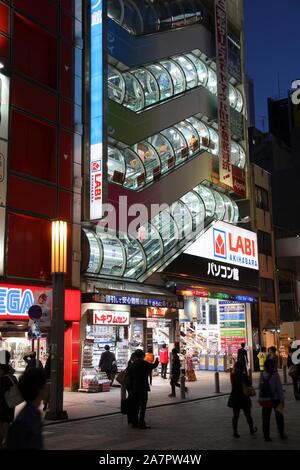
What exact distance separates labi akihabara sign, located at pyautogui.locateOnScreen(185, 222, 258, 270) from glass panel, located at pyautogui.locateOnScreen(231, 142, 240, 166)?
4.70m

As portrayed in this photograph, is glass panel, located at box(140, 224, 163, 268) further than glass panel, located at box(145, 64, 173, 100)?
No

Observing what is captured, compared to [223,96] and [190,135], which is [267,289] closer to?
[190,135]

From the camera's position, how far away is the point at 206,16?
113ft

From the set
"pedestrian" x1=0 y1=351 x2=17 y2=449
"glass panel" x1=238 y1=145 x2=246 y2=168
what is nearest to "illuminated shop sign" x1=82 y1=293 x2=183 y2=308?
"pedestrian" x1=0 y1=351 x2=17 y2=449

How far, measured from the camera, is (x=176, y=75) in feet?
102

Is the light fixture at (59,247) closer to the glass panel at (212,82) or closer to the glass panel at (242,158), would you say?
the glass panel at (212,82)

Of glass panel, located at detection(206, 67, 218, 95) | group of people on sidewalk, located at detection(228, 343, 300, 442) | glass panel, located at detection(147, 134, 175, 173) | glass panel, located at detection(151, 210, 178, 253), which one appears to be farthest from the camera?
glass panel, located at detection(206, 67, 218, 95)

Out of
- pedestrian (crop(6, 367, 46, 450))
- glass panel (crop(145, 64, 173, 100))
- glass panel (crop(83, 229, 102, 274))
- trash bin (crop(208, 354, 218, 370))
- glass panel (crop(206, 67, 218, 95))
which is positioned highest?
glass panel (crop(206, 67, 218, 95))

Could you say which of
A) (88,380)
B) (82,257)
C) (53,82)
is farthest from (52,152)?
(88,380)

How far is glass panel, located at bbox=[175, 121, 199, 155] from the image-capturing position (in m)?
31.3

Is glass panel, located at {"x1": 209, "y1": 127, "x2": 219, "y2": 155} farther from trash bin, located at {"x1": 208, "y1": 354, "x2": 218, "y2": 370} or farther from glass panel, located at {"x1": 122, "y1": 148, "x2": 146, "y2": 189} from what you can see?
trash bin, located at {"x1": 208, "y1": 354, "x2": 218, "y2": 370}

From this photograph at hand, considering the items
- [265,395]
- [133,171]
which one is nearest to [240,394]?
[265,395]

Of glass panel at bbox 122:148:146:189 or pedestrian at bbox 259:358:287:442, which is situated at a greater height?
glass panel at bbox 122:148:146:189

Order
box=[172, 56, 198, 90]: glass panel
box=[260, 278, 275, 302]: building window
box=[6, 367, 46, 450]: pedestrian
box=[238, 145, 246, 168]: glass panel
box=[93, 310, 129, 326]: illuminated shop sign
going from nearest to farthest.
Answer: box=[6, 367, 46, 450]: pedestrian
box=[93, 310, 129, 326]: illuminated shop sign
box=[172, 56, 198, 90]: glass panel
box=[238, 145, 246, 168]: glass panel
box=[260, 278, 275, 302]: building window
